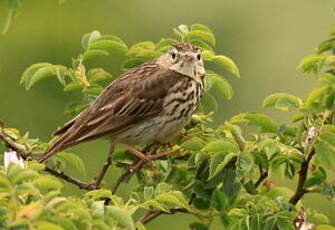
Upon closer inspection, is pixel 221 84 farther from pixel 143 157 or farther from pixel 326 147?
pixel 326 147

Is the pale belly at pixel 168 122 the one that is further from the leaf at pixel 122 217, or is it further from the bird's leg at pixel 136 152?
the leaf at pixel 122 217

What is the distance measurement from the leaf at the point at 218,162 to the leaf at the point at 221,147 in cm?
3

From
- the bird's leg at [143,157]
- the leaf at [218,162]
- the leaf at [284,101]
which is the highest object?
the leaf at [284,101]

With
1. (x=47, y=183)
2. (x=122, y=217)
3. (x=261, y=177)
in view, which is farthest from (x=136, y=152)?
(x=47, y=183)

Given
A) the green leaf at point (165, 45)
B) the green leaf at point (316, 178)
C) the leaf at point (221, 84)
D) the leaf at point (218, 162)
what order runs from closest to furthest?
the leaf at point (218, 162) → the green leaf at point (316, 178) → the leaf at point (221, 84) → the green leaf at point (165, 45)

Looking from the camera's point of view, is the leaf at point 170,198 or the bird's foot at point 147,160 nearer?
Result: the leaf at point 170,198

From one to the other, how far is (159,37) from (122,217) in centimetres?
945

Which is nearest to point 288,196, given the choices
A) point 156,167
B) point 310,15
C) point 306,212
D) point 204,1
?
point 306,212

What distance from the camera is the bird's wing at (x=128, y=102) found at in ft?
21.4

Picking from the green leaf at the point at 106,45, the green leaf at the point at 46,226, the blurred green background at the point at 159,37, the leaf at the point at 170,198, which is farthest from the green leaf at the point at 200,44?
the blurred green background at the point at 159,37

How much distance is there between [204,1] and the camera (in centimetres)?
1562

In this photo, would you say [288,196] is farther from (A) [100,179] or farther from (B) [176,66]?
(B) [176,66]

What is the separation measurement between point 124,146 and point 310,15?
8.20 m

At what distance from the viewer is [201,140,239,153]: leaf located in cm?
513
